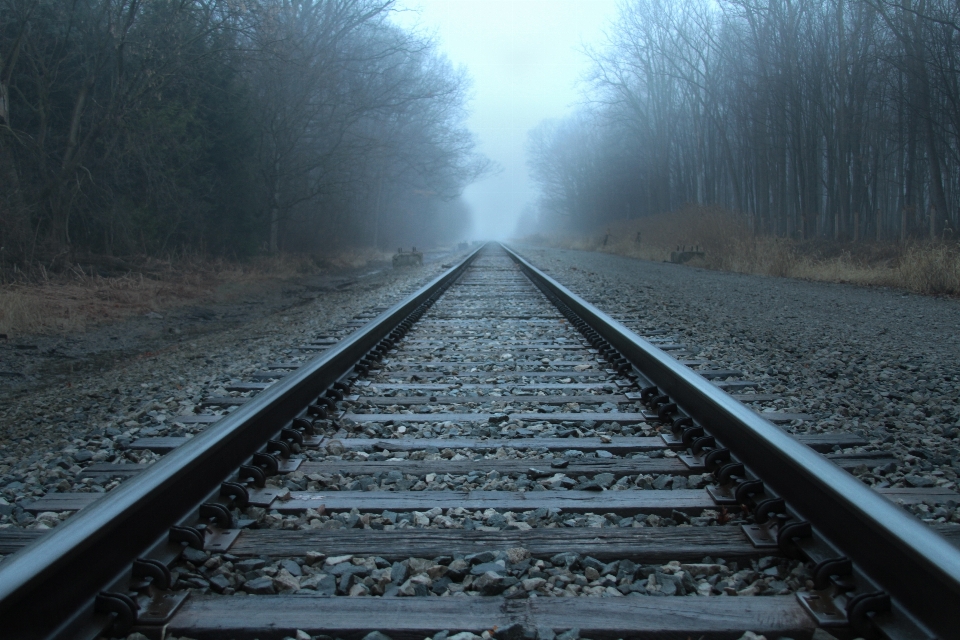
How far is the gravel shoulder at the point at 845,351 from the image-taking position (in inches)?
121

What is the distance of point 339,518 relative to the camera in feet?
7.18

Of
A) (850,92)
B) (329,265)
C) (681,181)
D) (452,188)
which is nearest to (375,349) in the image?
(329,265)

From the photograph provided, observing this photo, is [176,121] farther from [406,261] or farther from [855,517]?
[855,517]

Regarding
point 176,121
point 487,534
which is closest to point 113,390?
point 487,534

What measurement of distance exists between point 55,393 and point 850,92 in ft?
69.2

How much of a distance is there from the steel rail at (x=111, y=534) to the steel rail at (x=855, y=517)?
1.78 metres

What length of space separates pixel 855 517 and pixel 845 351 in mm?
4021

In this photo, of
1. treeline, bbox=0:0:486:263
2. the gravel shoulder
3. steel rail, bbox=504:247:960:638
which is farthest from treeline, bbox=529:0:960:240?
steel rail, bbox=504:247:960:638

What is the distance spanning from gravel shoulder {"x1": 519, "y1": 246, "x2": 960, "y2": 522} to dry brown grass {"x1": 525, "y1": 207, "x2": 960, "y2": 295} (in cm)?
71

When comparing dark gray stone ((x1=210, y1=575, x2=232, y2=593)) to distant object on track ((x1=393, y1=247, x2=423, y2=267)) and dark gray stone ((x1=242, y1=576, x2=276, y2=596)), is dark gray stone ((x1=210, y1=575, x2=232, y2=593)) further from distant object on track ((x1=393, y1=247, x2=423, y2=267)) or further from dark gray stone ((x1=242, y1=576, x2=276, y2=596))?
distant object on track ((x1=393, y1=247, x2=423, y2=267))

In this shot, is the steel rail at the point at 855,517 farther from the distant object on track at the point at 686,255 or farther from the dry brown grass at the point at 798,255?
the distant object on track at the point at 686,255

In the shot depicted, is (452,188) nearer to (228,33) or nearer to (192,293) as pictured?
(228,33)

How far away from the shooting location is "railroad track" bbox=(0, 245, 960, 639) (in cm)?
153

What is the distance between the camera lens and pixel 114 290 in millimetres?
9750
